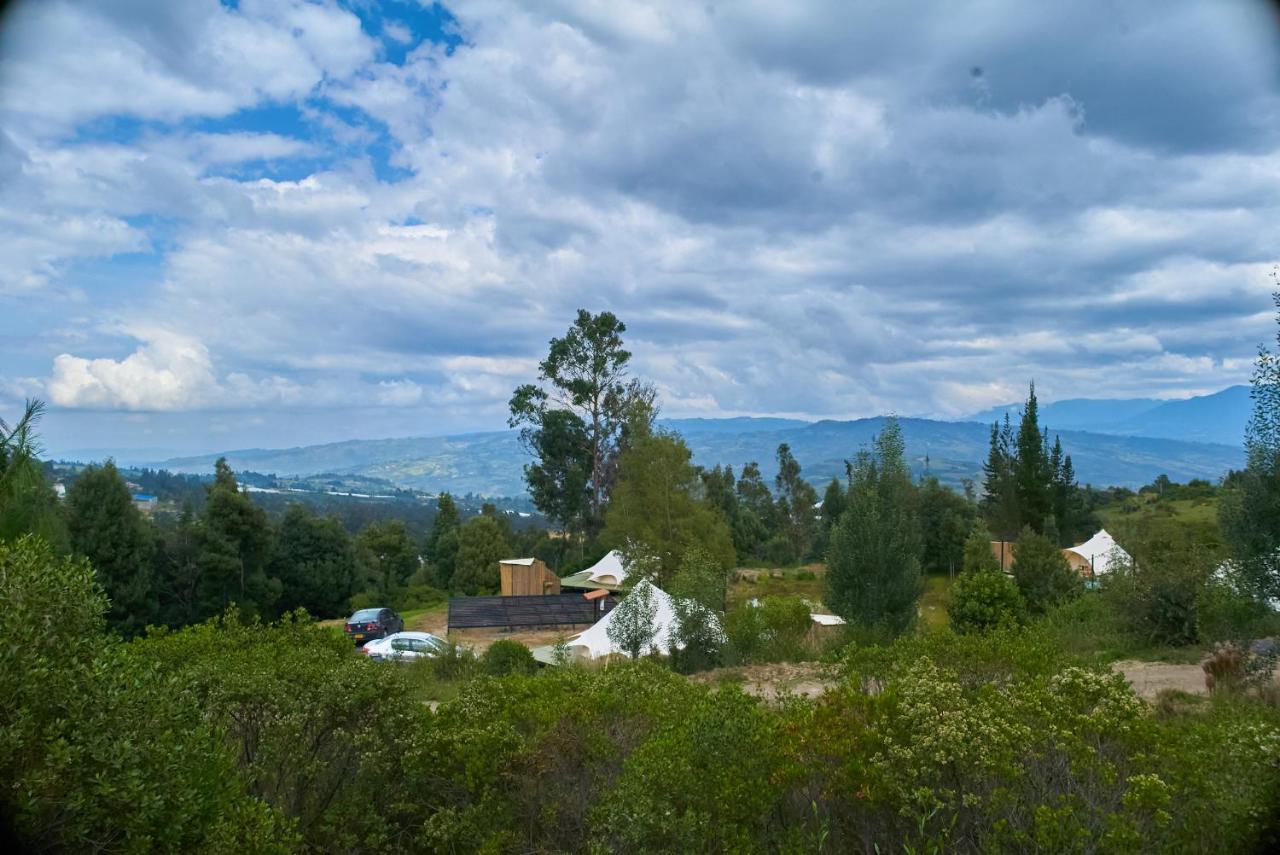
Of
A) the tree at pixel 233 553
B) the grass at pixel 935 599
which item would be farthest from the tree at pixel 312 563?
the grass at pixel 935 599

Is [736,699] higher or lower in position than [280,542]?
higher

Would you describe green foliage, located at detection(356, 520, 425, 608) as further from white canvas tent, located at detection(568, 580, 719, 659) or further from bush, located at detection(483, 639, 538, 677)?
bush, located at detection(483, 639, 538, 677)

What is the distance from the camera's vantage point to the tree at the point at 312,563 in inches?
1500

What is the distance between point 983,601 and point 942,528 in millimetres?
23300

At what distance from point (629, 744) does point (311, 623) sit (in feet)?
11.4

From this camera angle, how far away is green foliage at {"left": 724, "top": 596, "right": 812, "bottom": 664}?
17891 mm

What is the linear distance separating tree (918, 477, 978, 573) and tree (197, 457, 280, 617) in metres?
29.1

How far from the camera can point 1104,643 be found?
17859mm

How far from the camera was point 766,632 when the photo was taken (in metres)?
18.3

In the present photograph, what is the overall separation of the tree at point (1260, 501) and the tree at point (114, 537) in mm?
30450

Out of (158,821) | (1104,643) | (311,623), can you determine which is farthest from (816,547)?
(158,821)

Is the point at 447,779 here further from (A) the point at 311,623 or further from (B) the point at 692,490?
(B) the point at 692,490

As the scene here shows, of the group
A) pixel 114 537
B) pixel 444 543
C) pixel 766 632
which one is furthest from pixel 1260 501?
pixel 444 543

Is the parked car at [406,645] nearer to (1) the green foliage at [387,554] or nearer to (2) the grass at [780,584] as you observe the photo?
(2) the grass at [780,584]
